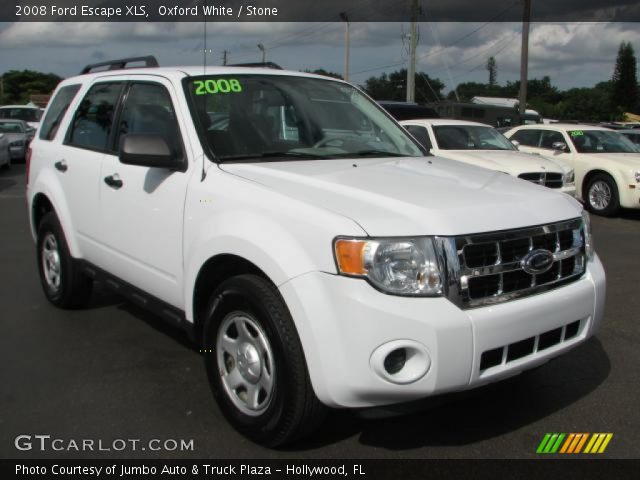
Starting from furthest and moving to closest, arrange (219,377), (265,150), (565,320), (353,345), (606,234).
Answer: (606,234)
(265,150)
(219,377)
(565,320)
(353,345)

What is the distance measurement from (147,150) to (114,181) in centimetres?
79

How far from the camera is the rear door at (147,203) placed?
371 cm

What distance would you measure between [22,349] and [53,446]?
4.99 feet

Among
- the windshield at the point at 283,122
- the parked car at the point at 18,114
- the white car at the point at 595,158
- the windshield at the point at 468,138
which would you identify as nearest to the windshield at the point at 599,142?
the white car at the point at 595,158

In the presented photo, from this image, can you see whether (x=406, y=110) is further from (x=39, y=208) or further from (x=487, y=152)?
(x=39, y=208)

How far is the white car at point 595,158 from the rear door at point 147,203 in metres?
9.47

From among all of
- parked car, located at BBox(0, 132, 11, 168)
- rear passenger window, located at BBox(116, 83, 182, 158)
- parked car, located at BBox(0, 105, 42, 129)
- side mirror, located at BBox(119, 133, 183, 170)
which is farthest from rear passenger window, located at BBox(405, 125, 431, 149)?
parked car, located at BBox(0, 105, 42, 129)

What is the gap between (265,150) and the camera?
3824mm

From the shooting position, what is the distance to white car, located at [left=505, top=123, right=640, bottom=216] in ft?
37.3

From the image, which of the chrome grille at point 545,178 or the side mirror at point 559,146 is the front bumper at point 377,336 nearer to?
the chrome grille at point 545,178

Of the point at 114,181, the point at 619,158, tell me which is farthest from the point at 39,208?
the point at 619,158

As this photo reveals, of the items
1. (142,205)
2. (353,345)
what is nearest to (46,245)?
(142,205)

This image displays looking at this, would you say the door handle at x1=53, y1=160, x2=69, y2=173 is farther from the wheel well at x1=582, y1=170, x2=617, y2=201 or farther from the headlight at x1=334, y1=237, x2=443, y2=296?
the wheel well at x1=582, y1=170, x2=617, y2=201

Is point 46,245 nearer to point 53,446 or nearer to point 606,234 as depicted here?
point 53,446
